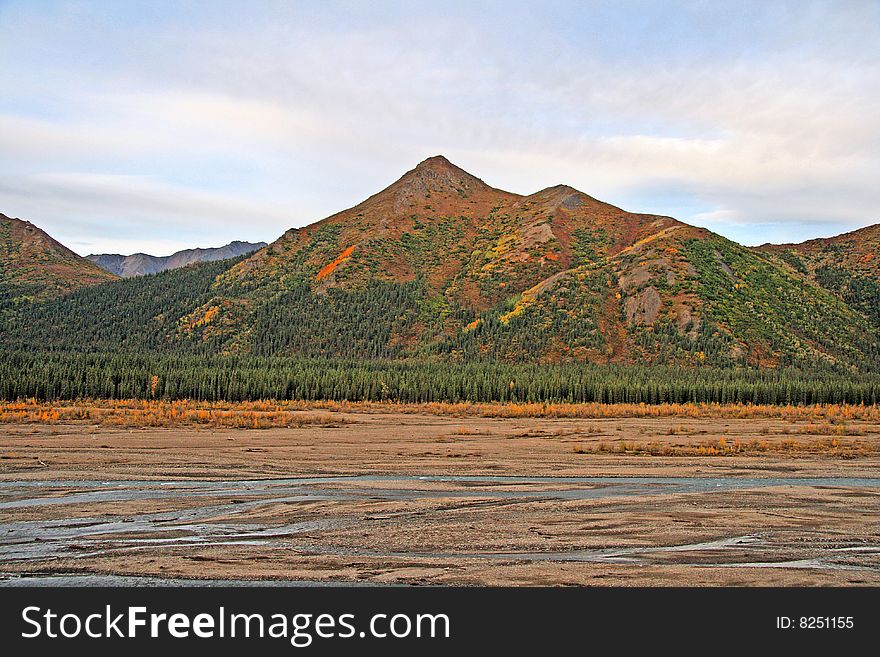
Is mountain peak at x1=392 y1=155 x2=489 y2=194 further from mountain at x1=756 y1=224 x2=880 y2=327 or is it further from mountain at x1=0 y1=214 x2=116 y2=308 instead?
mountain at x1=0 y1=214 x2=116 y2=308

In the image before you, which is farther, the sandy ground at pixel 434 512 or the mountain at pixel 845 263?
the mountain at pixel 845 263

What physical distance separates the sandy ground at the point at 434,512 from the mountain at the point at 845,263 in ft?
324

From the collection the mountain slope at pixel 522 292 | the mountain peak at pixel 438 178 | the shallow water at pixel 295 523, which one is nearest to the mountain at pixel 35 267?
the mountain slope at pixel 522 292

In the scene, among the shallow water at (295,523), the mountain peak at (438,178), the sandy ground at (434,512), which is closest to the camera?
the sandy ground at (434,512)

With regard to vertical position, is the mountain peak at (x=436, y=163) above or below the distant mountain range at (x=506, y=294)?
above

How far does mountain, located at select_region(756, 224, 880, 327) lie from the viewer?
112438 mm

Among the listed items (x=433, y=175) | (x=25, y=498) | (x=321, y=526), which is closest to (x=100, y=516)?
(x=25, y=498)

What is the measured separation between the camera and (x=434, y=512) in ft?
51.0

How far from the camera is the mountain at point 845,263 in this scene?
11244 cm

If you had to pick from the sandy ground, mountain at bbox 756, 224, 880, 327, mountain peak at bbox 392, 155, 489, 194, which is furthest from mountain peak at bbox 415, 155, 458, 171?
the sandy ground

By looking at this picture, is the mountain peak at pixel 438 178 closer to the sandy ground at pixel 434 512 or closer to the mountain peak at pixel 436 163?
the mountain peak at pixel 436 163

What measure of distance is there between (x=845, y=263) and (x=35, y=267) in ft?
575

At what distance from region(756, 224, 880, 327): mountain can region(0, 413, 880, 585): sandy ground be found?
324 feet

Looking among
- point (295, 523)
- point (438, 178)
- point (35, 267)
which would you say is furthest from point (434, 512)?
point (35, 267)
